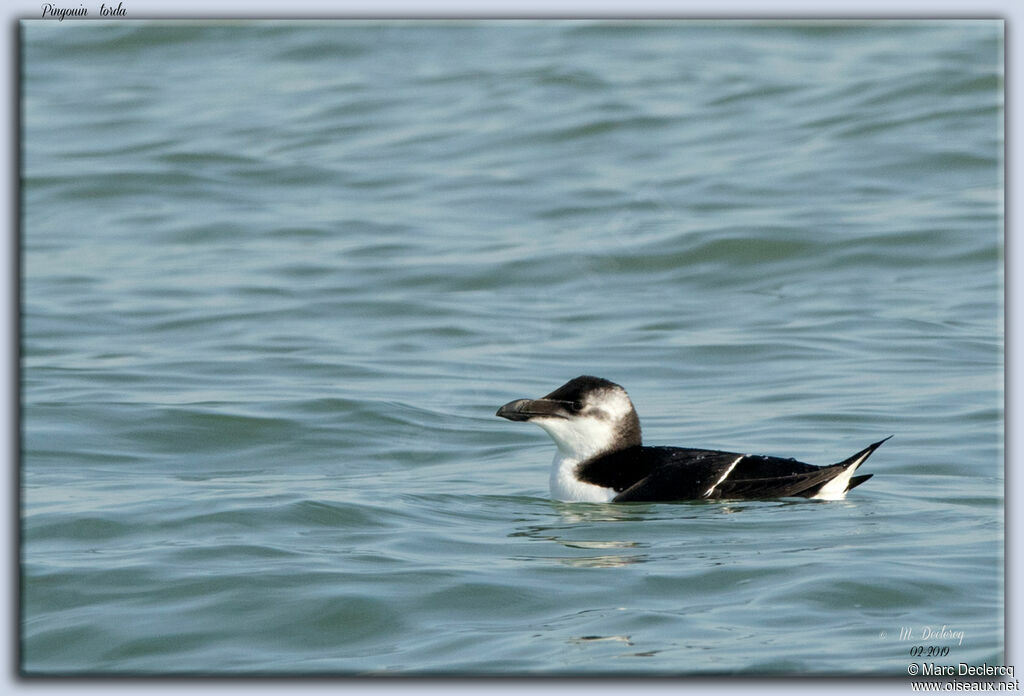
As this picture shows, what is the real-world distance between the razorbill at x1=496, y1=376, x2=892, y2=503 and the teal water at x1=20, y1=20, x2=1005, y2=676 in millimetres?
153

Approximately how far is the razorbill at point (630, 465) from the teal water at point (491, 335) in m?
0.15

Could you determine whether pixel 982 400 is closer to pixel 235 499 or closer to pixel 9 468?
pixel 235 499

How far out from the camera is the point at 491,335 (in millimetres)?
12625

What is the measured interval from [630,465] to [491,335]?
14.6 feet

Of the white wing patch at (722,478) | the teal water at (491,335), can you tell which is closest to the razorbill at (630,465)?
the white wing patch at (722,478)

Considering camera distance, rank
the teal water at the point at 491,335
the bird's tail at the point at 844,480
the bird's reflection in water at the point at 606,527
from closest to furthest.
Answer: the teal water at the point at 491,335 < the bird's reflection in water at the point at 606,527 < the bird's tail at the point at 844,480

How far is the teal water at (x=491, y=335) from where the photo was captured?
6.37 metres

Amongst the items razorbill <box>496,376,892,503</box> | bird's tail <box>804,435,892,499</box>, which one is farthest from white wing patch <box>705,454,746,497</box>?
bird's tail <box>804,435,892,499</box>

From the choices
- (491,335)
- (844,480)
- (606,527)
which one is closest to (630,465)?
(606,527)

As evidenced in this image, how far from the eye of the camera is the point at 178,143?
18.5 meters

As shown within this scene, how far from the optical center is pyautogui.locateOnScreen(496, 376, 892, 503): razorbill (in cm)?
797

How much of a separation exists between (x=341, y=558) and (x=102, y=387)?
178 inches

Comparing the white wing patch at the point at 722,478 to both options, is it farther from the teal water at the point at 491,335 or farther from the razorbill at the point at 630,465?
the teal water at the point at 491,335

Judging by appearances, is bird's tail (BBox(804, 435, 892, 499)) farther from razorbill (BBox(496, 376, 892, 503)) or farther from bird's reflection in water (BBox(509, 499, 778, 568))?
bird's reflection in water (BBox(509, 499, 778, 568))
